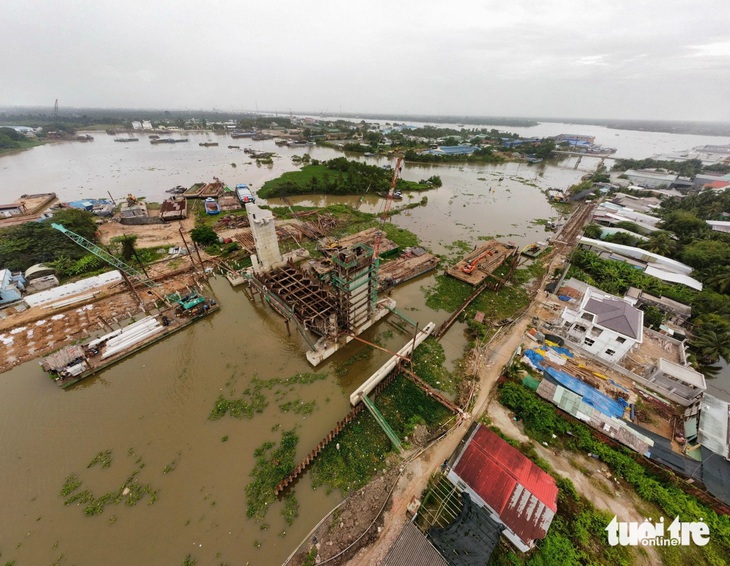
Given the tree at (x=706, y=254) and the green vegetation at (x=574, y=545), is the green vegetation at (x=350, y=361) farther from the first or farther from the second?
the tree at (x=706, y=254)

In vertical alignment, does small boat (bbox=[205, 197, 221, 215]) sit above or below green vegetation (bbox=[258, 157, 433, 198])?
below

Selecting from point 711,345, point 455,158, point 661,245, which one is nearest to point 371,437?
point 711,345

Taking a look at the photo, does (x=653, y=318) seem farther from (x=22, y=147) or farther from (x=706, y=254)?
(x=22, y=147)

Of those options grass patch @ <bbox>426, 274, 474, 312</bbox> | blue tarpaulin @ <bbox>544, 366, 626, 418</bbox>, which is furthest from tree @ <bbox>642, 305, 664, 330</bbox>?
grass patch @ <bbox>426, 274, 474, 312</bbox>

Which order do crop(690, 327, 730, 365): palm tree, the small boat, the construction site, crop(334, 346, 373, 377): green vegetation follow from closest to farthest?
1. crop(690, 327, 730, 365): palm tree
2. crop(334, 346, 373, 377): green vegetation
3. the construction site
4. the small boat

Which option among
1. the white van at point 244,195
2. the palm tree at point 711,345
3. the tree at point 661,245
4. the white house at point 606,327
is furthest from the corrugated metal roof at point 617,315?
the white van at point 244,195

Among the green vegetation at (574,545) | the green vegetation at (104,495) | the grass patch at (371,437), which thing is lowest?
the green vegetation at (104,495)

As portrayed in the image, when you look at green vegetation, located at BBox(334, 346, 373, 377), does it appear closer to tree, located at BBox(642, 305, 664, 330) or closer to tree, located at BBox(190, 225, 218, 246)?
tree, located at BBox(642, 305, 664, 330)
